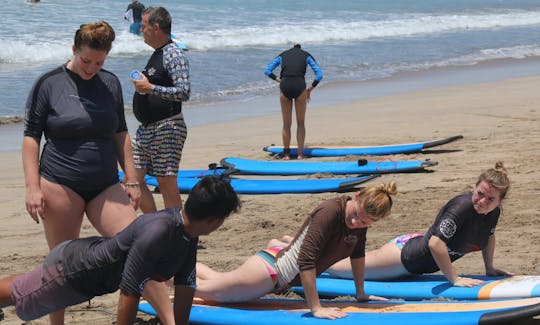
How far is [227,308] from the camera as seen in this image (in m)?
5.50

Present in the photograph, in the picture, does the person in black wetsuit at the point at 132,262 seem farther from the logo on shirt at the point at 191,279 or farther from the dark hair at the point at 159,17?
the dark hair at the point at 159,17

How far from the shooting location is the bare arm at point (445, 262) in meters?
5.64

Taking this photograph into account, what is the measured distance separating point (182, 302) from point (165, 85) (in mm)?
2481

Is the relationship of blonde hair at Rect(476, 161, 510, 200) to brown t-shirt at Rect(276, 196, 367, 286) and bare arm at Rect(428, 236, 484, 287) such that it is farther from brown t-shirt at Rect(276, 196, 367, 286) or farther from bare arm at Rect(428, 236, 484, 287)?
brown t-shirt at Rect(276, 196, 367, 286)

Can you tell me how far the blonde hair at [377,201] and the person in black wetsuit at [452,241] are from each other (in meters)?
0.83

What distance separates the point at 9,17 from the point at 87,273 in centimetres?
2433

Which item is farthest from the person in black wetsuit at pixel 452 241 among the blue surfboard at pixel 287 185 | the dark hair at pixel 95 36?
the blue surfboard at pixel 287 185

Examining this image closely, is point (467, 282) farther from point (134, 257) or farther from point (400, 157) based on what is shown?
point (400, 157)

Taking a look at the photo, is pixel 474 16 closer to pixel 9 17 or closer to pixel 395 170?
pixel 9 17

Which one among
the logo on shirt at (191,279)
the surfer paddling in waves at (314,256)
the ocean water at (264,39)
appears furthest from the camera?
the ocean water at (264,39)

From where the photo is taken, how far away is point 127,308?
4.16 metres

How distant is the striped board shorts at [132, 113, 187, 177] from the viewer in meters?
6.61

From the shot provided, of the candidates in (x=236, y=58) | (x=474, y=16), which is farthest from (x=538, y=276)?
(x=474, y=16)

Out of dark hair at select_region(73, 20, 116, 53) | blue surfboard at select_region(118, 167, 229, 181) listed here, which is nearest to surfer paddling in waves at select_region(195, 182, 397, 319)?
dark hair at select_region(73, 20, 116, 53)
